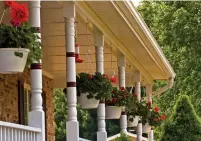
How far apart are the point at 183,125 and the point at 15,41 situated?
40.8 feet

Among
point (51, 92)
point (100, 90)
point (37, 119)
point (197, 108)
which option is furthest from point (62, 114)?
point (37, 119)

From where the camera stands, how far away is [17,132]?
8.08 metres

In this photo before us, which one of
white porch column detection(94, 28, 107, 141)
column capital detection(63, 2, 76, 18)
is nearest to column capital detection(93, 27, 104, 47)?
white porch column detection(94, 28, 107, 141)

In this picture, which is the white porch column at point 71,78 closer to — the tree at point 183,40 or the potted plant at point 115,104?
the potted plant at point 115,104

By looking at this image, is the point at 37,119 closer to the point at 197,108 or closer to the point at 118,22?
the point at 118,22

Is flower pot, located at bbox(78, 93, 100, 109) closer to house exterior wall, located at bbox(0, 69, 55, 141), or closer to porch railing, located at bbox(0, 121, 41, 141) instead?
house exterior wall, located at bbox(0, 69, 55, 141)

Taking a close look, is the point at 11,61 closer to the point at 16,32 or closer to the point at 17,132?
the point at 16,32

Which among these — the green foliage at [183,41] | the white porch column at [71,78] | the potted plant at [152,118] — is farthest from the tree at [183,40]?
the white porch column at [71,78]

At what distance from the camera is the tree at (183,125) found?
19188 mm

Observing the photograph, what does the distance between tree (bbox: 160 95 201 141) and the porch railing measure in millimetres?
11012

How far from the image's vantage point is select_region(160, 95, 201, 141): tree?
755 inches

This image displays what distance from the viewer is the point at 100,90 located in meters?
11.5

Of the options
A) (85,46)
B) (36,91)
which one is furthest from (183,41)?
(36,91)

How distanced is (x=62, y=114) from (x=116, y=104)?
2916 cm
